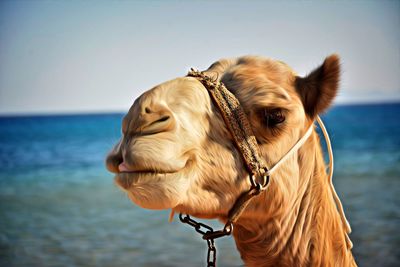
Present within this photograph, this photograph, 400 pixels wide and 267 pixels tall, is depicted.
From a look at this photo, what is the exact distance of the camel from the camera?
176 cm

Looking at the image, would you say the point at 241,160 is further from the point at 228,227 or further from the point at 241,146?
the point at 228,227

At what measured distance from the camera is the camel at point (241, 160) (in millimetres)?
1760

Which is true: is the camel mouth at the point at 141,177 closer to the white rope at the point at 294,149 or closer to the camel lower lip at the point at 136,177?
the camel lower lip at the point at 136,177

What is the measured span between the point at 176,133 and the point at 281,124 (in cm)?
45

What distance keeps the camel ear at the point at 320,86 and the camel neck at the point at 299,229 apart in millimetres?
145

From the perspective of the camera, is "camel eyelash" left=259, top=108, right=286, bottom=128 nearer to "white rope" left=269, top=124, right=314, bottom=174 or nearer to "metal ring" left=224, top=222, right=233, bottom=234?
"white rope" left=269, top=124, right=314, bottom=174

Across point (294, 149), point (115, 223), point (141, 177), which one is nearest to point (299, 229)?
point (294, 149)

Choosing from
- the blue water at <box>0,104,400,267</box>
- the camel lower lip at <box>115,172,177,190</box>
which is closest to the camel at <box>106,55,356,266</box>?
the camel lower lip at <box>115,172,177,190</box>

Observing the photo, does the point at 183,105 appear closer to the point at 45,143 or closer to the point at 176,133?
the point at 176,133

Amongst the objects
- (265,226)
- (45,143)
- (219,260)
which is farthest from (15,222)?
(45,143)

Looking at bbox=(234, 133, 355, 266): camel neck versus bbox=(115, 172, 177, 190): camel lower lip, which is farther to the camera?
bbox=(234, 133, 355, 266): camel neck

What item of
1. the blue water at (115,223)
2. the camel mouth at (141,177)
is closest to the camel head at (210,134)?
the camel mouth at (141,177)

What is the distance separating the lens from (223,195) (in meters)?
1.98

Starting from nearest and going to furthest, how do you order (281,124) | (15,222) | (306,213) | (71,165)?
(281,124)
(306,213)
(15,222)
(71,165)
